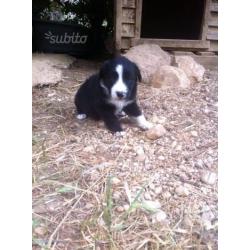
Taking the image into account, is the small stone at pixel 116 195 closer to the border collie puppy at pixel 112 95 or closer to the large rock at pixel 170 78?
the border collie puppy at pixel 112 95

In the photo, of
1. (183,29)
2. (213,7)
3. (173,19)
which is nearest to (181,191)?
(213,7)

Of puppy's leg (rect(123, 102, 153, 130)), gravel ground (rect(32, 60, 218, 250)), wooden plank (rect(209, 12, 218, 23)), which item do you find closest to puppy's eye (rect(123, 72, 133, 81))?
puppy's leg (rect(123, 102, 153, 130))

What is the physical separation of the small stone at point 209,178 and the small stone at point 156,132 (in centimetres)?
23

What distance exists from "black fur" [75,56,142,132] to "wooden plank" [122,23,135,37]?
2.26 ft

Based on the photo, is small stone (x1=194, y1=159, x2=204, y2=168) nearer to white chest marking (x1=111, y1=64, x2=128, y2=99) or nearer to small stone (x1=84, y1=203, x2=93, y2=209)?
small stone (x1=84, y1=203, x2=93, y2=209)

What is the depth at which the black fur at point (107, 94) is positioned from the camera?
178 cm

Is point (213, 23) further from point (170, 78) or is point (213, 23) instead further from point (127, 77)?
point (127, 77)

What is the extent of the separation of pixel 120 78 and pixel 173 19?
4.56 feet

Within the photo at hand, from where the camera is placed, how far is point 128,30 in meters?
2.55

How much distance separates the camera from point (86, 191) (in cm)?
127

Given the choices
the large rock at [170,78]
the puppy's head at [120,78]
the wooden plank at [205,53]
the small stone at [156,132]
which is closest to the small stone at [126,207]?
the small stone at [156,132]

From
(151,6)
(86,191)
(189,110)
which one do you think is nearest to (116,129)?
(189,110)
